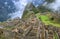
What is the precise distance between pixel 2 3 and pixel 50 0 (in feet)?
52.6

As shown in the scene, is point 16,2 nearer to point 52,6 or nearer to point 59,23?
point 52,6

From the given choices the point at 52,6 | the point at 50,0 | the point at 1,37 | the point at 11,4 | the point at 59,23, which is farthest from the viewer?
the point at 11,4

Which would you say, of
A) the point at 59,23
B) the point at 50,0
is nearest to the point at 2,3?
the point at 50,0

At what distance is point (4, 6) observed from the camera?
199 feet

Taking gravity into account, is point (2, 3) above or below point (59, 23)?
above

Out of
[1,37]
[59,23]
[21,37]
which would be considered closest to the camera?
[1,37]

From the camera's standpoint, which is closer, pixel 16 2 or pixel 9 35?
pixel 9 35

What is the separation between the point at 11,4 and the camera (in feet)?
205

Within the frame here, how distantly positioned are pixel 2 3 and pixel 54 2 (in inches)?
734

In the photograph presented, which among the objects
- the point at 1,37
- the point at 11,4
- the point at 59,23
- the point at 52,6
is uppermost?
the point at 11,4

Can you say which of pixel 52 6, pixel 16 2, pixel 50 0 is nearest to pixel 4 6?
pixel 16 2

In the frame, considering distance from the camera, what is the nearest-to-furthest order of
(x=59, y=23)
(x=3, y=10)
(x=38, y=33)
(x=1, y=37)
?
(x=1, y=37)
(x=38, y=33)
(x=59, y=23)
(x=3, y=10)

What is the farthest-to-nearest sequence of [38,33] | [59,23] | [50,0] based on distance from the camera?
[50,0] → [59,23] → [38,33]

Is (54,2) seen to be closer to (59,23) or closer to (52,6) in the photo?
(52,6)
